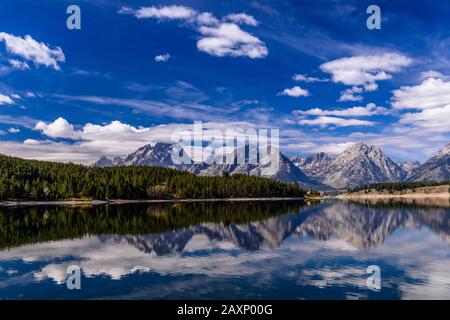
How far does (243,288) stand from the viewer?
46688 millimetres

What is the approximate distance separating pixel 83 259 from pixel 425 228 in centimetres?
9053

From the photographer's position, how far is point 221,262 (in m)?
63.8

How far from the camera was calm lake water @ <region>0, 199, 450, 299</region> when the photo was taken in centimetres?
4556

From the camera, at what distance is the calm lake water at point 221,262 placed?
45562mm

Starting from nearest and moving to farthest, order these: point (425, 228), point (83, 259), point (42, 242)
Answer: point (83, 259), point (42, 242), point (425, 228)

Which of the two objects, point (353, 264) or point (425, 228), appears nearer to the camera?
point (353, 264)

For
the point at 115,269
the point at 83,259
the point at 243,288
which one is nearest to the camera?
the point at 243,288

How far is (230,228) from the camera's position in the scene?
374ft

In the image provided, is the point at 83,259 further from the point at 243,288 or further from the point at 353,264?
the point at 353,264
